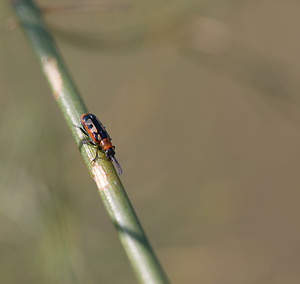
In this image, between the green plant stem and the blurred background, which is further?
the blurred background

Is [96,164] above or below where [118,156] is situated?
below

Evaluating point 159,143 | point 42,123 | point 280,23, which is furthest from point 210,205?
point 280,23

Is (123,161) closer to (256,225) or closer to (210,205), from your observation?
(210,205)

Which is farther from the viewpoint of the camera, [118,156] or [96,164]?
[118,156]

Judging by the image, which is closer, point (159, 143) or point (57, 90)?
point (57, 90)

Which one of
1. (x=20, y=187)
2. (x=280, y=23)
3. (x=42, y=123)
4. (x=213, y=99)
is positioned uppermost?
(x=280, y=23)

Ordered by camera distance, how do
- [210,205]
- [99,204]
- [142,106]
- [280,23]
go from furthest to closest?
1. [280,23]
2. [99,204]
3. [142,106]
4. [210,205]

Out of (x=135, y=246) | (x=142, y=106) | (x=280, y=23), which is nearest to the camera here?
(x=135, y=246)

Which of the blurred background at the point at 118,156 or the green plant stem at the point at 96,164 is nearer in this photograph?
the green plant stem at the point at 96,164
